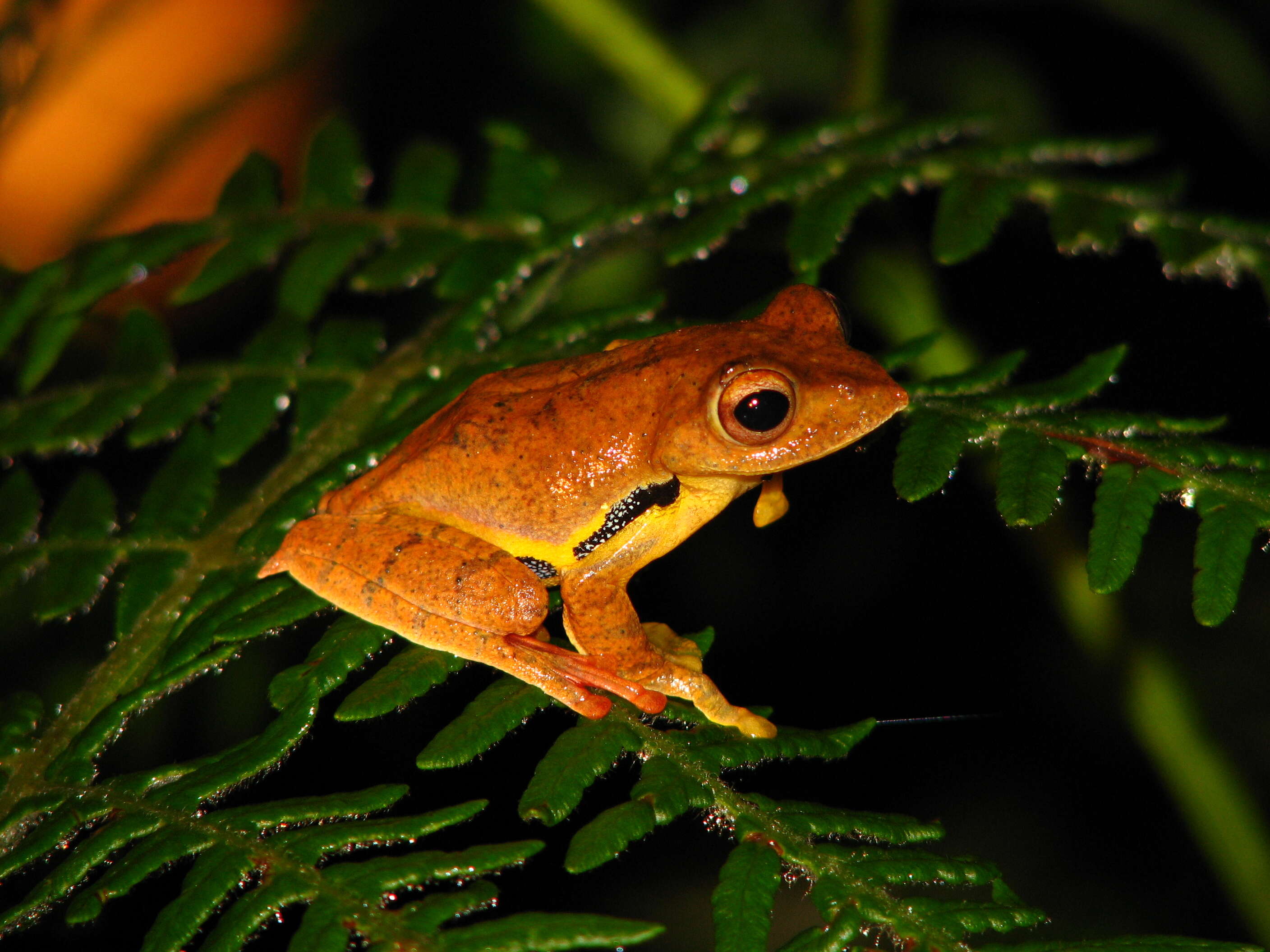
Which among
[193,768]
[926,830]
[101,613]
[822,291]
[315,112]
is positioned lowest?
[926,830]

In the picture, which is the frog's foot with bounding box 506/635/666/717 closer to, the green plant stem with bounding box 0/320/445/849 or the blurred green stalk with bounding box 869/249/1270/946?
the green plant stem with bounding box 0/320/445/849

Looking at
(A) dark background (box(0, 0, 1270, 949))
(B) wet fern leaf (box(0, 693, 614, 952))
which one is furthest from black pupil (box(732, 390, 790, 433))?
(B) wet fern leaf (box(0, 693, 614, 952))

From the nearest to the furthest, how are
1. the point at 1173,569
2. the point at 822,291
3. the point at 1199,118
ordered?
the point at 822,291, the point at 1173,569, the point at 1199,118

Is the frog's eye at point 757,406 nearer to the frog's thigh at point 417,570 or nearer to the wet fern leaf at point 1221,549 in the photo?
the frog's thigh at point 417,570

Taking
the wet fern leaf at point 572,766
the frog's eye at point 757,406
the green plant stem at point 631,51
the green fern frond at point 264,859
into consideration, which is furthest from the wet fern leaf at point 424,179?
the wet fern leaf at point 572,766

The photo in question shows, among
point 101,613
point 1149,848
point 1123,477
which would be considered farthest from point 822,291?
point 101,613

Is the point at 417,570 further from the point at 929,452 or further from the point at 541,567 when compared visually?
the point at 929,452

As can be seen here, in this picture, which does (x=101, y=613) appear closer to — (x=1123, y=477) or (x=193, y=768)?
(x=193, y=768)

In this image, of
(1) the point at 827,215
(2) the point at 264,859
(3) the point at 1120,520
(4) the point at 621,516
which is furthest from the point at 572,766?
(1) the point at 827,215
